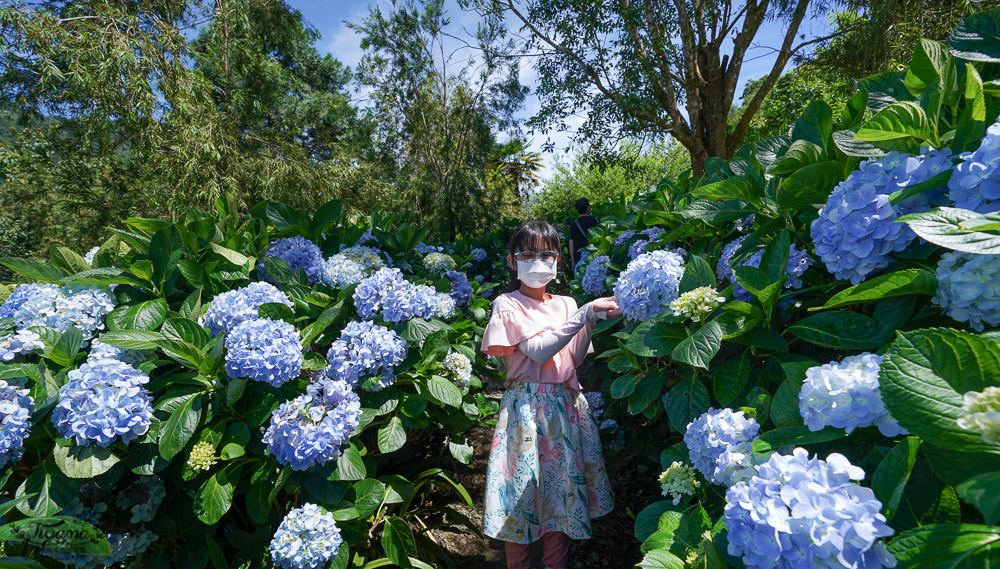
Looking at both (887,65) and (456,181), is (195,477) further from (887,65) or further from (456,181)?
(456,181)

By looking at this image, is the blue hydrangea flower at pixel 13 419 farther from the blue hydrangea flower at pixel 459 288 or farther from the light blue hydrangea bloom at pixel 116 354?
the blue hydrangea flower at pixel 459 288

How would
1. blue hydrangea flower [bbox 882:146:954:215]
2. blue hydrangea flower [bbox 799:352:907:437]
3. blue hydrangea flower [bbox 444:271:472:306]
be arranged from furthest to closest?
blue hydrangea flower [bbox 444:271:472:306] → blue hydrangea flower [bbox 882:146:954:215] → blue hydrangea flower [bbox 799:352:907:437]

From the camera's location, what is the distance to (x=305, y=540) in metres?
1.49

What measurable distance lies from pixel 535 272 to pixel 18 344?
1.88 metres

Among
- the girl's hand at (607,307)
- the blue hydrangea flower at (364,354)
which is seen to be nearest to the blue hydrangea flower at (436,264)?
the blue hydrangea flower at (364,354)

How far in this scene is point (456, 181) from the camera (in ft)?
42.7

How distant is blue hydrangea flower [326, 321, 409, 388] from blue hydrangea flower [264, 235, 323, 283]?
596 millimetres

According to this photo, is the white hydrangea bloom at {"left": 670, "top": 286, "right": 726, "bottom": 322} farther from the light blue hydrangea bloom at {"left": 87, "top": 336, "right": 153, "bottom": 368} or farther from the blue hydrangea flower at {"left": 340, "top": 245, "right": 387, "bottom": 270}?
the light blue hydrangea bloom at {"left": 87, "top": 336, "right": 153, "bottom": 368}

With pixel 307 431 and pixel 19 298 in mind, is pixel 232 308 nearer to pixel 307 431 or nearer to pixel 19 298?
→ pixel 307 431

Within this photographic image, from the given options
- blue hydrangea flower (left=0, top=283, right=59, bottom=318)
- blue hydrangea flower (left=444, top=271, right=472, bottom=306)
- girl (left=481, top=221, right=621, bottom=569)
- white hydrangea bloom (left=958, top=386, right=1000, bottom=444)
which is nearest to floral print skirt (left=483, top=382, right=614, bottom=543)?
girl (left=481, top=221, right=621, bottom=569)

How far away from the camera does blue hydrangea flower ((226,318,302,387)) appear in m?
1.54

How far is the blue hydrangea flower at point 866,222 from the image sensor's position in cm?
90

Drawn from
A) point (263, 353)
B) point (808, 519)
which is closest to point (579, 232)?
point (263, 353)

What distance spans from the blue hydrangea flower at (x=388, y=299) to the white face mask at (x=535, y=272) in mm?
479
